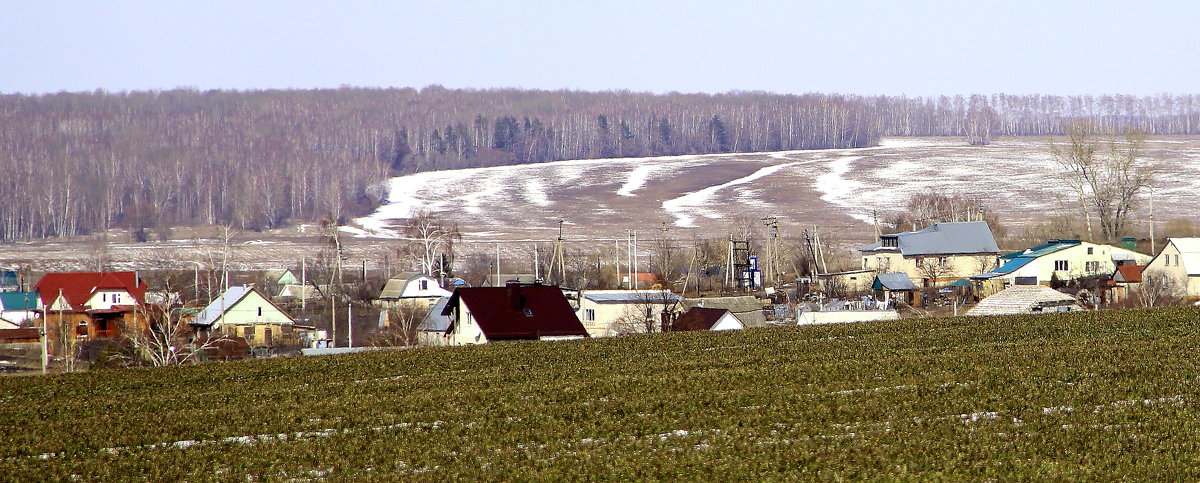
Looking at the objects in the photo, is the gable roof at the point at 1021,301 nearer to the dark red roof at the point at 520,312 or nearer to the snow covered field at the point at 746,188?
the dark red roof at the point at 520,312

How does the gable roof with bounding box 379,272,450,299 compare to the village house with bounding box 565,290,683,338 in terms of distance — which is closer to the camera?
the village house with bounding box 565,290,683,338

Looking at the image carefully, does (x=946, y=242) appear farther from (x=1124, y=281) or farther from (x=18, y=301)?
(x=18, y=301)

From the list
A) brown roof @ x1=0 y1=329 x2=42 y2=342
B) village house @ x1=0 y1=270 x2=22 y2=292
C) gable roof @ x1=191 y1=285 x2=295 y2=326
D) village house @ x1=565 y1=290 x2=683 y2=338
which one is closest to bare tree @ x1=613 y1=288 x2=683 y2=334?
village house @ x1=565 y1=290 x2=683 y2=338

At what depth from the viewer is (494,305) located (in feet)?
124

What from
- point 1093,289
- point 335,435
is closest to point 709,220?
point 1093,289

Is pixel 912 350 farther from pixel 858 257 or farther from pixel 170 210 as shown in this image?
pixel 170 210

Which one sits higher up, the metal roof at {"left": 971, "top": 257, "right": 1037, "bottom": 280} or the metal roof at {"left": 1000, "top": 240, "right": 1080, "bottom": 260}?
the metal roof at {"left": 1000, "top": 240, "right": 1080, "bottom": 260}

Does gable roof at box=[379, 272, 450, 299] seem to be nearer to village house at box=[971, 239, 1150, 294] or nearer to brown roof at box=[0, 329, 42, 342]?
brown roof at box=[0, 329, 42, 342]

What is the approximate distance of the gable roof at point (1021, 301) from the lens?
4156 cm

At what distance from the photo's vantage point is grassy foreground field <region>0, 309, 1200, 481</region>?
11.5 m

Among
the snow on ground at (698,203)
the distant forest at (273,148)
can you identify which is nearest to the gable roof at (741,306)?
the snow on ground at (698,203)

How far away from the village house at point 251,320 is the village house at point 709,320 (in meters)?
16.6

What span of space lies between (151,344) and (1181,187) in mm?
106077

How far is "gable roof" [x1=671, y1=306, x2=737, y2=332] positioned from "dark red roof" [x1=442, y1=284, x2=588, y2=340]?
5.70 m
